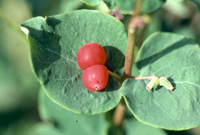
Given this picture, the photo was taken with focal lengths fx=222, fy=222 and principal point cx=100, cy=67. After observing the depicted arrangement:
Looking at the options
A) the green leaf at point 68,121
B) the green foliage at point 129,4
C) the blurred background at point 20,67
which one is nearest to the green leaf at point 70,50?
the green foliage at point 129,4

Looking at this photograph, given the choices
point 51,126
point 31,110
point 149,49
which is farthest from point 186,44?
point 31,110

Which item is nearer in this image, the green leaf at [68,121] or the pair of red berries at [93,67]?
the pair of red berries at [93,67]

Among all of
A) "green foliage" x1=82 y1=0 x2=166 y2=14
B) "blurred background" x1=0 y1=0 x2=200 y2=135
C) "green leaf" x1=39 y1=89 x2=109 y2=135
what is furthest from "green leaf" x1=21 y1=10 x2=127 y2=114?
"blurred background" x1=0 y1=0 x2=200 y2=135

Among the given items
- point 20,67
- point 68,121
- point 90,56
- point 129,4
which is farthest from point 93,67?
point 20,67

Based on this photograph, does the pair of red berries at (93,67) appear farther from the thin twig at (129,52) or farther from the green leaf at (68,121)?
the green leaf at (68,121)

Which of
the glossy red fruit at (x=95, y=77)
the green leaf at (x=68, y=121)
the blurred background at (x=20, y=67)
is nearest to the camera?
the glossy red fruit at (x=95, y=77)

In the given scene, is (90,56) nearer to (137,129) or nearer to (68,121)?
(68,121)
